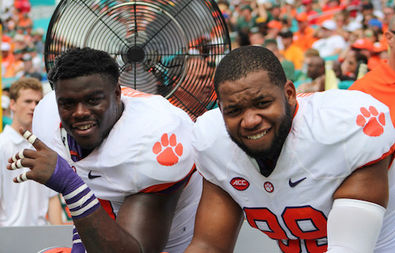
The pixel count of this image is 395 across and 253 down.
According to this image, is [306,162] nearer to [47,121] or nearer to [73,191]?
[73,191]

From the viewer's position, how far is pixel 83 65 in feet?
7.87

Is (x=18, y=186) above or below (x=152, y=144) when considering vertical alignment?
below

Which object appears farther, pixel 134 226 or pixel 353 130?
pixel 134 226

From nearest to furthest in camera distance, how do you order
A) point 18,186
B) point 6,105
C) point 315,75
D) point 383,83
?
point 383,83 < point 18,186 < point 315,75 < point 6,105

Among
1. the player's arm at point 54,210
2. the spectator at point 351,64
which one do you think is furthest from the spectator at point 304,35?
the player's arm at point 54,210

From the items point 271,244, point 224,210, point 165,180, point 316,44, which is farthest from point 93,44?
point 316,44

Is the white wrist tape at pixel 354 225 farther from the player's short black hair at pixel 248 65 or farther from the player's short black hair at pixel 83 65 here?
the player's short black hair at pixel 83 65

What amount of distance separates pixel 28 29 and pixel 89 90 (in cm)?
802

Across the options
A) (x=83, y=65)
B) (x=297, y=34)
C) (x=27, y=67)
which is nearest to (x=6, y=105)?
(x=27, y=67)

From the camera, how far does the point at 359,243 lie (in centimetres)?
195

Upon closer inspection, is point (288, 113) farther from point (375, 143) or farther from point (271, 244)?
point (271, 244)

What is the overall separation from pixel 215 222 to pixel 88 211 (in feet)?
1.50

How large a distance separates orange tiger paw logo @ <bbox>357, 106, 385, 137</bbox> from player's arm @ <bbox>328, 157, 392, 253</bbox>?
0.10m

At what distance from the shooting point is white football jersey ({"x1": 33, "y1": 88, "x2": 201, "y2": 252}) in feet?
7.77
